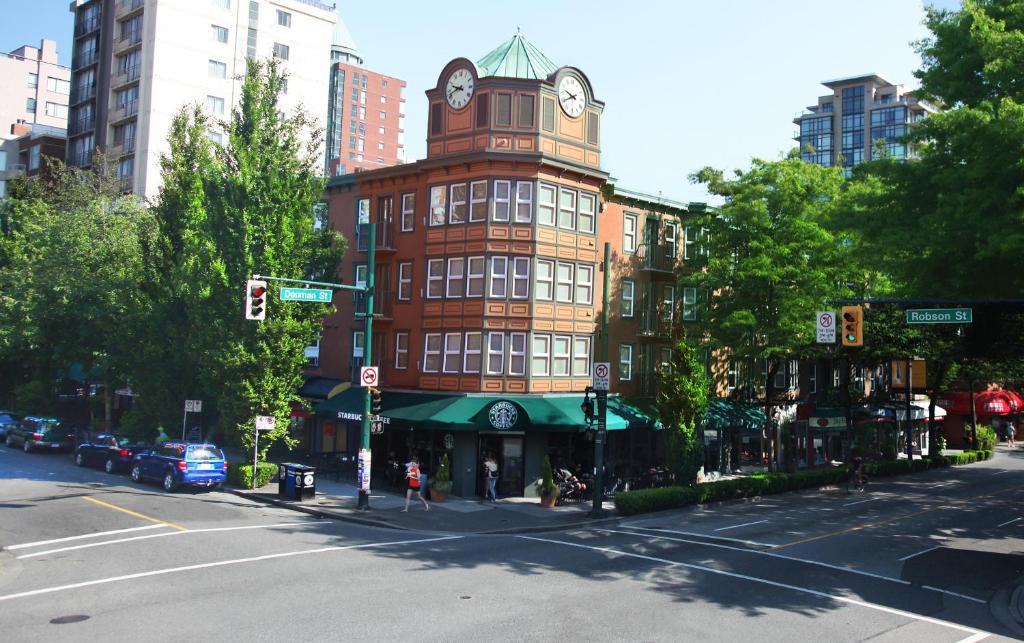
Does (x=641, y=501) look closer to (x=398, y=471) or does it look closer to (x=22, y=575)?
(x=398, y=471)

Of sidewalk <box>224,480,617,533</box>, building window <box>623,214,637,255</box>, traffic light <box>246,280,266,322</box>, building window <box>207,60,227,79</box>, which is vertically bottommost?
sidewalk <box>224,480,617,533</box>

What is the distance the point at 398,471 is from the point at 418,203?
1082cm

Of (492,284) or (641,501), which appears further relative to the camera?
(492,284)

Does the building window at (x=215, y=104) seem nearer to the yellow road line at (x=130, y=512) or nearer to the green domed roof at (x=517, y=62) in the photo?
the green domed roof at (x=517, y=62)

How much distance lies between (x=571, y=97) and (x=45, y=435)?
28.7m

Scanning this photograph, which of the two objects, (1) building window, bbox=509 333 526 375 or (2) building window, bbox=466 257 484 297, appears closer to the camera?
(1) building window, bbox=509 333 526 375

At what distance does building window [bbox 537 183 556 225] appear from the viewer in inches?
1229

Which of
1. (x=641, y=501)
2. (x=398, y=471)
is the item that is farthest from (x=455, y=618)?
(x=398, y=471)

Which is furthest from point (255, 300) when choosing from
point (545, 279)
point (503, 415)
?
point (545, 279)

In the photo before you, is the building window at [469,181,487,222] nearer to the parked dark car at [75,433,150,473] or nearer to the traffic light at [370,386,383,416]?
the traffic light at [370,386,383,416]

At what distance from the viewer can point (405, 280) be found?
34.2 metres

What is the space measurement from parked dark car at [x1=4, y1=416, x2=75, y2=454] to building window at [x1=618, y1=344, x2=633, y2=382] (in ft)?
85.7

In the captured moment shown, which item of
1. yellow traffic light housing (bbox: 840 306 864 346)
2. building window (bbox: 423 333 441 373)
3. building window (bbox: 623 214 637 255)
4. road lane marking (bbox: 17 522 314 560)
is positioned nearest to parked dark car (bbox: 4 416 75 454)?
building window (bbox: 423 333 441 373)

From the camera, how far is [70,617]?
13117 mm
